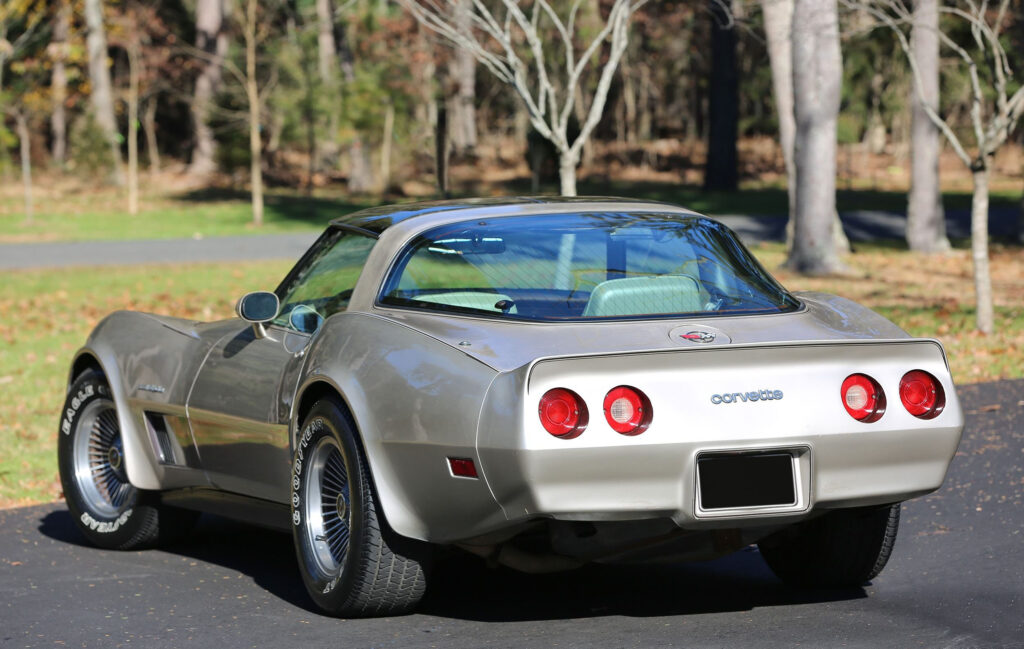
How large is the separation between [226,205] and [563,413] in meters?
38.6

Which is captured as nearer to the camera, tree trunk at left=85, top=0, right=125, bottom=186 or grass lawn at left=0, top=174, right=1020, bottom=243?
grass lawn at left=0, top=174, right=1020, bottom=243

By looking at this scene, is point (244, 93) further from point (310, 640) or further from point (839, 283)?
point (310, 640)

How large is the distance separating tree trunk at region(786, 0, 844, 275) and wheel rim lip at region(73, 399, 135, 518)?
13.6 metres

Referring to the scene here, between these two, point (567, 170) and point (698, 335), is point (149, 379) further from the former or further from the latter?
point (567, 170)

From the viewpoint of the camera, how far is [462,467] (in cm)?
439

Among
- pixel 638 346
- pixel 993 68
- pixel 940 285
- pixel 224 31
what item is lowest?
pixel 940 285

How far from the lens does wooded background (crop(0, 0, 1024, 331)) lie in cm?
2253

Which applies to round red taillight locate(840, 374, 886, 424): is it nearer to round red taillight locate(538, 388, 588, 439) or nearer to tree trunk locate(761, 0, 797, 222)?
round red taillight locate(538, 388, 588, 439)

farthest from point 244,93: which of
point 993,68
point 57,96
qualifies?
point 993,68

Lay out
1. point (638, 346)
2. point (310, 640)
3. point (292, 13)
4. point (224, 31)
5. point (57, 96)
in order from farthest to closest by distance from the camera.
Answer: point (292, 13) < point (224, 31) < point (57, 96) < point (310, 640) < point (638, 346)

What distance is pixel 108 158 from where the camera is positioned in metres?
46.3

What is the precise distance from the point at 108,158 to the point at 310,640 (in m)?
43.7

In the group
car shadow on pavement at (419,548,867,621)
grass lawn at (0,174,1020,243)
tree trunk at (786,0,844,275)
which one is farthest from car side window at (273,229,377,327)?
grass lawn at (0,174,1020,243)

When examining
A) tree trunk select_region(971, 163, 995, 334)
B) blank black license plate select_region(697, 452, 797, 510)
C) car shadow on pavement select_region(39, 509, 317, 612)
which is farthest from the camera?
tree trunk select_region(971, 163, 995, 334)
